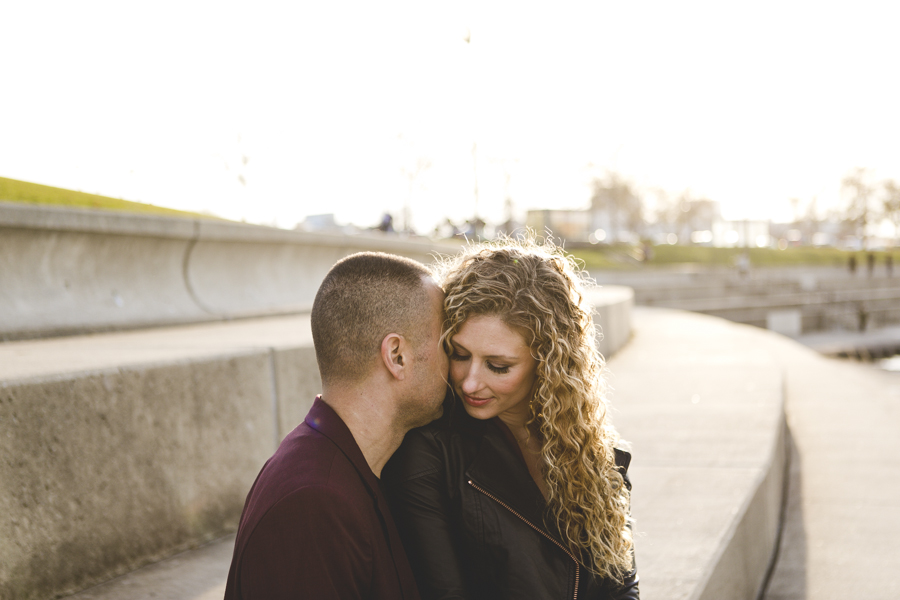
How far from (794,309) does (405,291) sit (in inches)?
1207

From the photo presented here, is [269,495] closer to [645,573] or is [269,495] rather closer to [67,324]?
[645,573]

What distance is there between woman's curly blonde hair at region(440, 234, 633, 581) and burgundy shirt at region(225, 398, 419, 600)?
619 millimetres

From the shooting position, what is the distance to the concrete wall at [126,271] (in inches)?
198

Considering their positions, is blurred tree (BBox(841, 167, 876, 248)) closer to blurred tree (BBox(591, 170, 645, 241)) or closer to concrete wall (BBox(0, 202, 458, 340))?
blurred tree (BBox(591, 170, 645, 241))

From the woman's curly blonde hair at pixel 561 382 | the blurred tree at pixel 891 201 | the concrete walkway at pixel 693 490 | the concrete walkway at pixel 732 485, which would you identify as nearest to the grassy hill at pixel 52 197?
the concrete walkway at pixel 693 490

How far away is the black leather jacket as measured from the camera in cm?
209

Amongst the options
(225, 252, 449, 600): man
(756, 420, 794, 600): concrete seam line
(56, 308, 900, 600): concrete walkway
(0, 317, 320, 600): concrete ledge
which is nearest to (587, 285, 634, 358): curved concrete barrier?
(56, 308, 900, 600): concrete walkway

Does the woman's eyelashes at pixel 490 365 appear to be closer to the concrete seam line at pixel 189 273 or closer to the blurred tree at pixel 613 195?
the concrete seam line at pixel 189 273

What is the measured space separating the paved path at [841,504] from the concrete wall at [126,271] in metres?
5.24

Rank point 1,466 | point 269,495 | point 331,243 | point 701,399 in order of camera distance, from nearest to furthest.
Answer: point 269,495, point 1,466, point 701,399, point 331,243

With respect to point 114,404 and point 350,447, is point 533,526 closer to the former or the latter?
point 350,447

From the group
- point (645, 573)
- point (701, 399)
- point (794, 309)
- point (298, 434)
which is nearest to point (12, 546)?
point (298, 434)

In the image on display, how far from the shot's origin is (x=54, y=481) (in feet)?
8.64

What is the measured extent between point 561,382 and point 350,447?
831 mm
